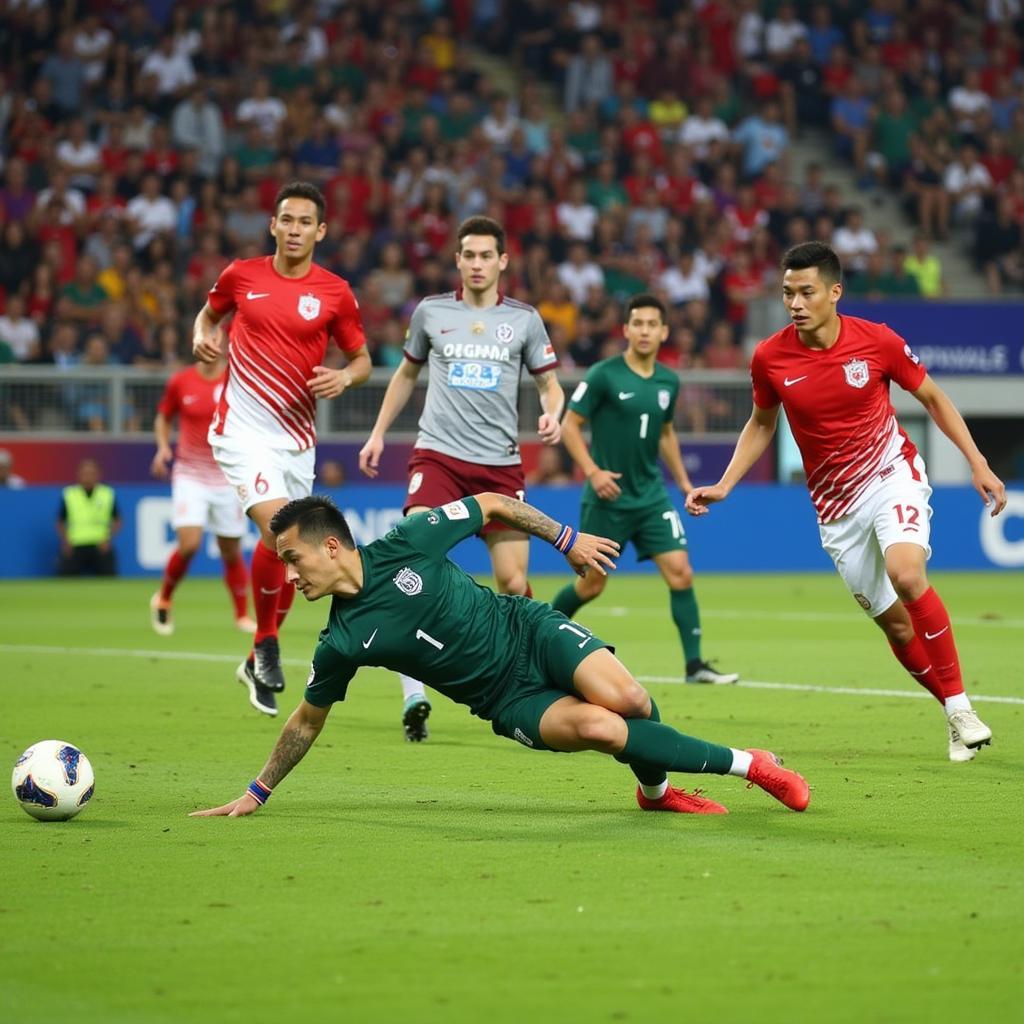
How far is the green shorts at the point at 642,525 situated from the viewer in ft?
39.4

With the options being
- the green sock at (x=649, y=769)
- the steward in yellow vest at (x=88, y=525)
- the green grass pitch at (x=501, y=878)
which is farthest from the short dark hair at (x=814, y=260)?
the steward in yellow vest at (x=88, y=525)

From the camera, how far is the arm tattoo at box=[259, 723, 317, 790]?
6664mm

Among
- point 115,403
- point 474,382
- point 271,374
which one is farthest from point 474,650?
point 115,403

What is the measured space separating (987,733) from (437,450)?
3.25 metres

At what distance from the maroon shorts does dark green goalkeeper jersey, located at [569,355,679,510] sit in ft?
8.26

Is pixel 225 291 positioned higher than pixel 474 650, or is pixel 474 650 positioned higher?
pixel 225 291

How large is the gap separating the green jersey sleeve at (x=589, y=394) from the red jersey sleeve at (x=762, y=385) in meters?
3.68

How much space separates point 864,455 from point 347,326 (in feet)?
10.0

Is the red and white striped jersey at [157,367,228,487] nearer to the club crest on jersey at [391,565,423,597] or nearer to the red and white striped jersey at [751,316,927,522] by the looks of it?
the red and white striped jersey at [751,316,927,522]

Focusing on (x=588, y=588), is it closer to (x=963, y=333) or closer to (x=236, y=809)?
(x=236, y=809)

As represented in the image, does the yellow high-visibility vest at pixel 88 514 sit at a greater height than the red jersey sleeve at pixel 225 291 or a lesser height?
lesser

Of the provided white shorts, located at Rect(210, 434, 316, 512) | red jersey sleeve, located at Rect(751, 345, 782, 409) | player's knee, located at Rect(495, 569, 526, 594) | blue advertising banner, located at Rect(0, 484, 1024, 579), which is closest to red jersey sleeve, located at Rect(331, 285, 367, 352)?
white shorts, located at Rect(210, 434, 316, 512)

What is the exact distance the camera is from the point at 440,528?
22.0 feet

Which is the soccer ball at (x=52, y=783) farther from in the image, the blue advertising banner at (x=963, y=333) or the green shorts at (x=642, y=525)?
the blue advertising banner at (x=963, y=333)
